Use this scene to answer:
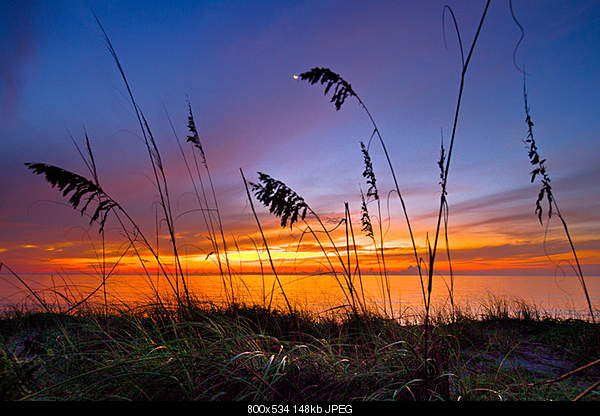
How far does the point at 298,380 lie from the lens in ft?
6.84

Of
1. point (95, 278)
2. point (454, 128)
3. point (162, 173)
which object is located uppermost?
point (162, 173)

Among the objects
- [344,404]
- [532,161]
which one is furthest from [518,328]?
[344,404]

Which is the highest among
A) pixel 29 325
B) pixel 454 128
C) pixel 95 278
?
pixel 454 128

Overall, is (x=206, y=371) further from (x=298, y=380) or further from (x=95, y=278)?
(x=95, y=278)

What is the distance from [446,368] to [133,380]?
6.40ft

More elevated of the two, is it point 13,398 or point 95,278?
point 95,278

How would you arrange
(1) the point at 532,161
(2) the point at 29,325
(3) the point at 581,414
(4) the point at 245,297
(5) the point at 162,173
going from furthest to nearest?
(2) the point at 29,325, (4) the point at 245,297, (5) the point at 162,173, (1) the point at 532,161, (3) the point at 581,414

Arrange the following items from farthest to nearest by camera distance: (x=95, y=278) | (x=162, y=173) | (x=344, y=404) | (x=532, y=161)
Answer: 1. (x=95, y=278)
2. (x=162, y=173)
3. (x=532, y=161)
4. (x=344, y=404)

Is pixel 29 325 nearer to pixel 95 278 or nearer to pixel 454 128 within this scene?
pixel 95 278

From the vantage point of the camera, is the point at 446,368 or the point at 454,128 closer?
the point at 454,128

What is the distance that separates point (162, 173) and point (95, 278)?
1816 mm

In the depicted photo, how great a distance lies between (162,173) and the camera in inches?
140

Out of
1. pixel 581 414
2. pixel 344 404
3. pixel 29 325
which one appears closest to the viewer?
pixel 581 414

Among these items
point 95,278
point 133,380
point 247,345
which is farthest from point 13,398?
point 95,278
